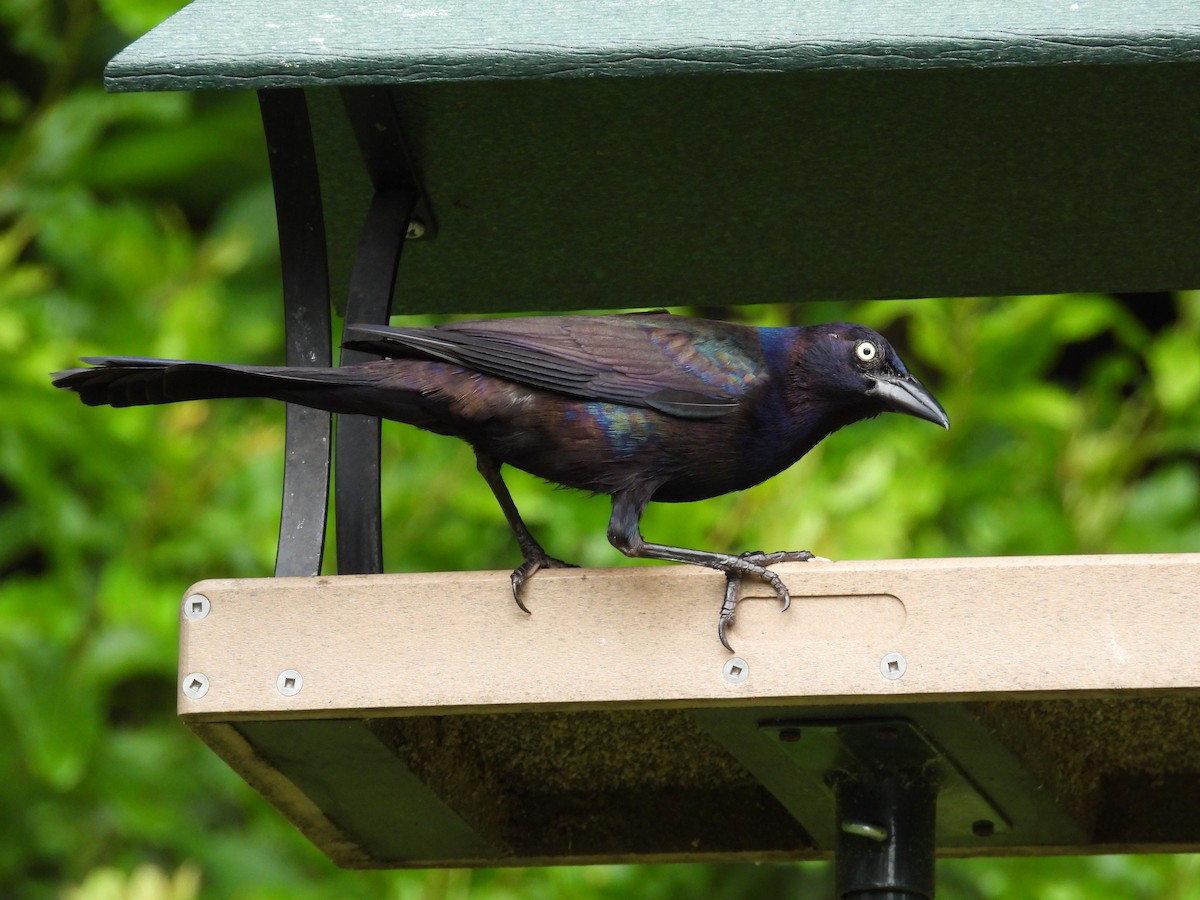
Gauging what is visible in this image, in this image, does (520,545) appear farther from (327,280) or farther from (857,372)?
(857,372)

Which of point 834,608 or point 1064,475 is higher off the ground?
point 1064,475

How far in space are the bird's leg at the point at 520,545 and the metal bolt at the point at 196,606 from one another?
0.47m

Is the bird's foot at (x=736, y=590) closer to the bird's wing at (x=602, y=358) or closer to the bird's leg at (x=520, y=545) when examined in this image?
the bird's leg at (x=520, y=545)

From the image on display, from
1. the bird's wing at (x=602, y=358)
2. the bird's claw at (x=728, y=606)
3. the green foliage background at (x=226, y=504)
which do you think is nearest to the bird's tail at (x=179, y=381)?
the bird's wing at (x=602, y=358)

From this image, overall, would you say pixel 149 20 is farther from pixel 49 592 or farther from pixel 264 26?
pixel 264 26

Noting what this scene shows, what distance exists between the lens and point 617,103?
129 inches

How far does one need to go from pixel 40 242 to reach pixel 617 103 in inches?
133

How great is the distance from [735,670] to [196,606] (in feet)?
2.69

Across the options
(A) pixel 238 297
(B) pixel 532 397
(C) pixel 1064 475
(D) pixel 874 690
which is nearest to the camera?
(D) pixel 874 690

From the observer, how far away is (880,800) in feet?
9.97

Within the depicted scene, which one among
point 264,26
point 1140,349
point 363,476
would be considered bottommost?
point 363,476

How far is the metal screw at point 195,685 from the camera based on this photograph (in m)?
2.73

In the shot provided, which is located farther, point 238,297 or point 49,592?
point 238,297

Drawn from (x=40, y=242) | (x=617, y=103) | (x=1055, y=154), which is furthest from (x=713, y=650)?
(x=40, y=242)
